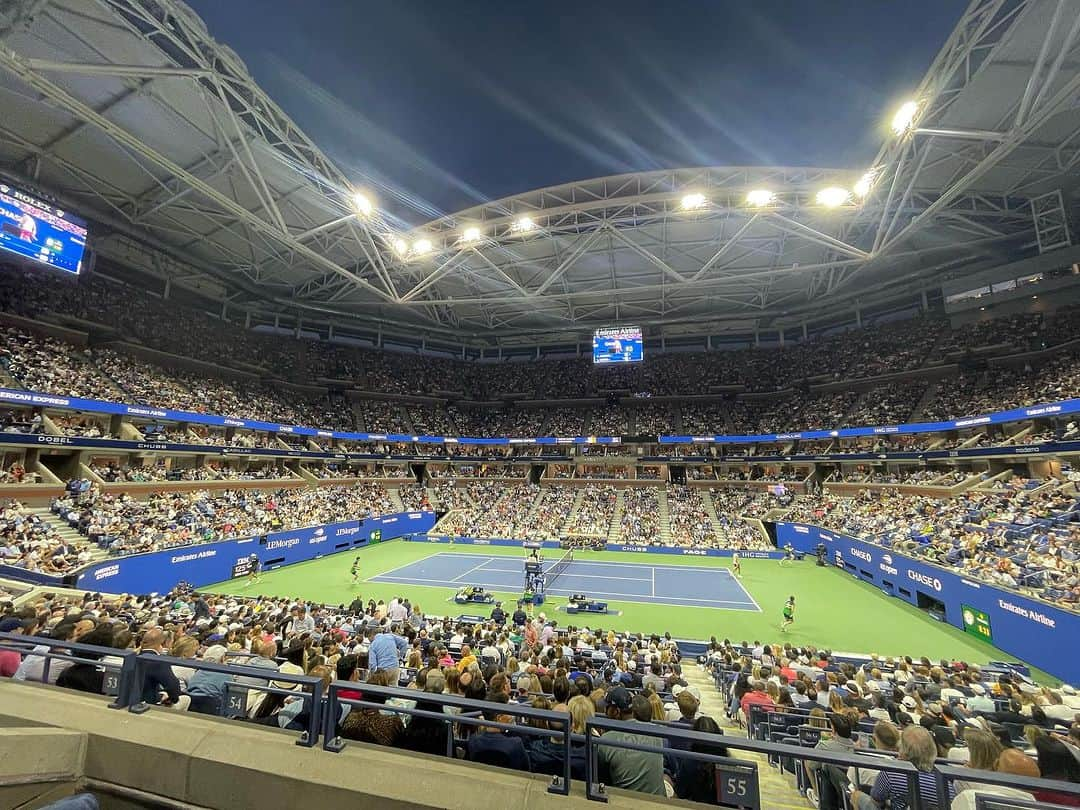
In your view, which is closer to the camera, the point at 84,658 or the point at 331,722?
the point at 331,722

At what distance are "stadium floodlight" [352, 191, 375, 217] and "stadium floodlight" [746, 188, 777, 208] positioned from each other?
21.4m

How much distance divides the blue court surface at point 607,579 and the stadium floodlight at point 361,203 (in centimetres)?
2035

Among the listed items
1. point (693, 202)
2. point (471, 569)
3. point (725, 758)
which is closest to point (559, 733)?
point (725, 758)

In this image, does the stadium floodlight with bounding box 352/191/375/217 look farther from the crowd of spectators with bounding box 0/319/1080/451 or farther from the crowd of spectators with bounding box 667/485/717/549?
the crowd of spectators with bounding box 667/485/717/549

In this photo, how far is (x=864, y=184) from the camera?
24.4 meters

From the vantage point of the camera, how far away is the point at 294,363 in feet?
156

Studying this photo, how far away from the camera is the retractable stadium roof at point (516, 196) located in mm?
17219

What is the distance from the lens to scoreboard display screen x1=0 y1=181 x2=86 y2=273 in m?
22.6

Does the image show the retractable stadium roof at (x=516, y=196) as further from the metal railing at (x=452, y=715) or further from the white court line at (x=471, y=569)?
the metal railing at (x=452, y=715)

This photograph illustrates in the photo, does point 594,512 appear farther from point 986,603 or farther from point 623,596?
point 986,603

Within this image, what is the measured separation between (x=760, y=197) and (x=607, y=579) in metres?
22.3

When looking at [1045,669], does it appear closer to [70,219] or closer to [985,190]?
[985,190]

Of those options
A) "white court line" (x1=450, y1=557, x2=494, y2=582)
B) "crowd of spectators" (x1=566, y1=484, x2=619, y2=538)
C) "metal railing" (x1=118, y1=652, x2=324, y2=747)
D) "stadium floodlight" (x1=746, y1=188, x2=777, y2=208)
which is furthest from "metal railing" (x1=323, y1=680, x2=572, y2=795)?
"crowd of spectators" (x1=566, y1=484, x2=619, y2=538)

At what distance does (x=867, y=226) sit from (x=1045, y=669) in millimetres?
25647
